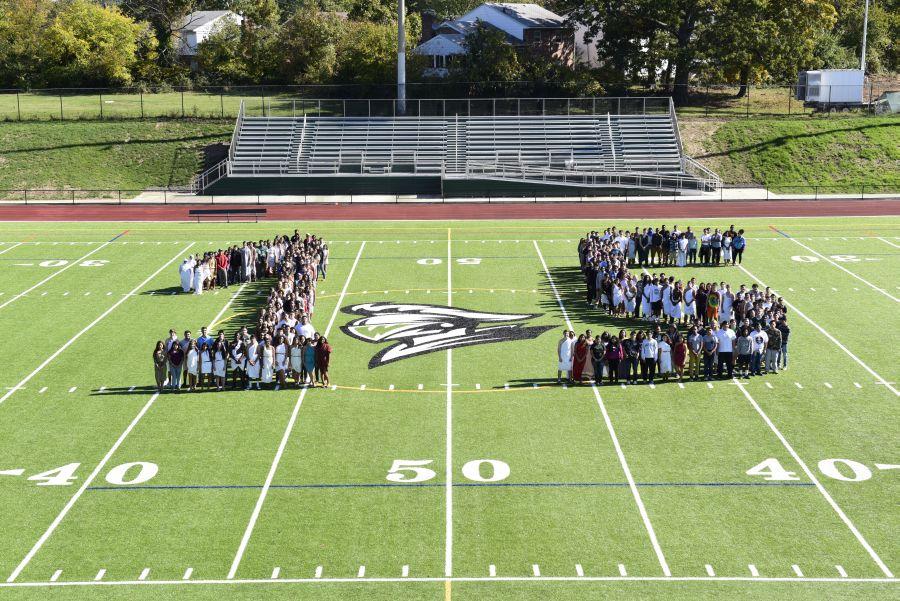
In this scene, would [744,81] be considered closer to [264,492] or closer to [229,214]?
[229,214]

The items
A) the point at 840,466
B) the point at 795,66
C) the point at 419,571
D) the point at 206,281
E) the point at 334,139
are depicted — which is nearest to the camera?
the point at 419,571

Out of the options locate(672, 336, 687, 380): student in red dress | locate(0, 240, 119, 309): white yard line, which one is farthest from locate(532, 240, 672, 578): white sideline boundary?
locate(0, 240, 119, 309): white yard line

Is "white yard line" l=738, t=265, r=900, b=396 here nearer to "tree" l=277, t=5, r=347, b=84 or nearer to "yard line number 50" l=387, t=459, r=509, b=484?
"yard line number 50" l=387, t=459, r=509, b=484

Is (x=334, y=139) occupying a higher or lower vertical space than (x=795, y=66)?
lower

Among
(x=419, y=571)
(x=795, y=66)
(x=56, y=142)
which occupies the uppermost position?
(x=795, y=66)

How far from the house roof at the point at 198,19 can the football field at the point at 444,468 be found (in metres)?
60.1

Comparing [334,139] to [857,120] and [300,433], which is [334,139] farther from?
[300,433]

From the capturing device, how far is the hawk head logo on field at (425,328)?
2717 centimetres

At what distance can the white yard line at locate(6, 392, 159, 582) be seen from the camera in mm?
16047

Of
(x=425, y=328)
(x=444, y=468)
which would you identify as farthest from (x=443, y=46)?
(x=444, y=468)

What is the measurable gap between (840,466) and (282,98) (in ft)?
161

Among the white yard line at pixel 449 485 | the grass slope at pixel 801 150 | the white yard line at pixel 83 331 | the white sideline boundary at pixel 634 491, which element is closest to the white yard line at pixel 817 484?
the white sideline boundary at pixel 634 491

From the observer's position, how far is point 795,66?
215ft

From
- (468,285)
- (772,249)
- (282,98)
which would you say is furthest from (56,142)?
(772,249)
